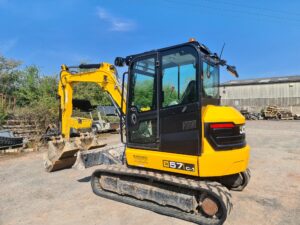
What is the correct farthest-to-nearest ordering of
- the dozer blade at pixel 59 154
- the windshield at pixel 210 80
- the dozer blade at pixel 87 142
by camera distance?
1. the dozer blade at pixel 87 142
2. the dozer blade at pixel 59 154
3. the windshield at pixel 210 80

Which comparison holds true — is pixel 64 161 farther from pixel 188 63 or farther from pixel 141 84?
pixel 188 63

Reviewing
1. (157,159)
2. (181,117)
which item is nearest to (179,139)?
(181,117)

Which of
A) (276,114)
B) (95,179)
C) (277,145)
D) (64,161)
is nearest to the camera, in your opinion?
(95,179)

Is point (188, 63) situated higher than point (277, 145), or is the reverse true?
point (188, 63)

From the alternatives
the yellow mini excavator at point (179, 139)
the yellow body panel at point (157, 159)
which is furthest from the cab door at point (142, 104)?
the yellow body panel at point (157, 159)

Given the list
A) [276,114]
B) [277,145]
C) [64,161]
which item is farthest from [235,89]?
[64,161]

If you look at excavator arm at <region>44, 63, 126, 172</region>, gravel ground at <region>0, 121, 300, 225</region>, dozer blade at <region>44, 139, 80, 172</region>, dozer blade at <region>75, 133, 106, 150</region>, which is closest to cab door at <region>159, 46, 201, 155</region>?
gravel ground at <region>0, 121, 300, 225</region>

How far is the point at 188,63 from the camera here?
14.4ft

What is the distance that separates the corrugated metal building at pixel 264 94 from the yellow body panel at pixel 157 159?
31384 mm

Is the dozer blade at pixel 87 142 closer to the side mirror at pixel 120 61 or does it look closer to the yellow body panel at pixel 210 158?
the side mirror at pixel 120 61

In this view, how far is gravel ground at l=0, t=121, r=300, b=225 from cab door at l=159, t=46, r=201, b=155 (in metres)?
1.22

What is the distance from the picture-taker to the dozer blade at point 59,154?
6809 mm

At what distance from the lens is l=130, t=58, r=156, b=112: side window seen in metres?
4.75

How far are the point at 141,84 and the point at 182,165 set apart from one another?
165 centimetres
